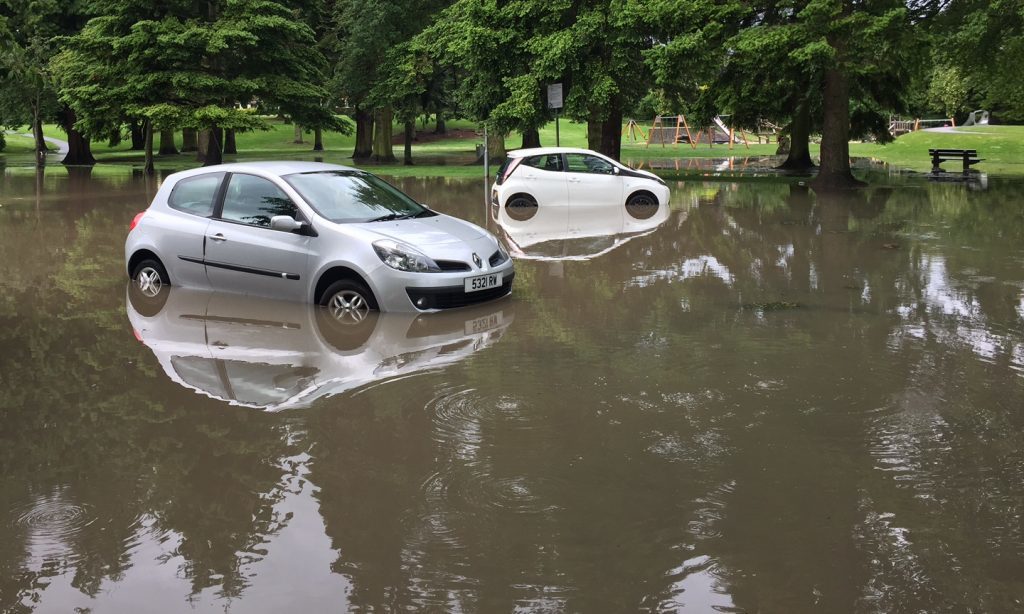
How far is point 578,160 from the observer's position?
22125mm

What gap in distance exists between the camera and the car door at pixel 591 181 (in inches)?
866

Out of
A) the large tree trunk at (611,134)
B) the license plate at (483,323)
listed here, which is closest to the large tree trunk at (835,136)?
the large tree trunk at (611,134)

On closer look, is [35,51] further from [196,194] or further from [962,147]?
[962,147]

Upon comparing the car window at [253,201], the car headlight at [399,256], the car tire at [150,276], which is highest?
the car window at [253,201]

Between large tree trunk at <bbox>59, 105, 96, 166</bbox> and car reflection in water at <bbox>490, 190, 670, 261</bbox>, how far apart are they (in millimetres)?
33248

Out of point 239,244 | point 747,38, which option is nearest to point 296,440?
point 239,244

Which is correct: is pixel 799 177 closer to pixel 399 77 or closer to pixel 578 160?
pixel 578 160

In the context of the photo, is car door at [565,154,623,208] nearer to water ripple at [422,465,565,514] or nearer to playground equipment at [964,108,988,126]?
water ripple at [422,465,565,514]

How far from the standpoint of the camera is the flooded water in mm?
4273

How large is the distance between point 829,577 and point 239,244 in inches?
305

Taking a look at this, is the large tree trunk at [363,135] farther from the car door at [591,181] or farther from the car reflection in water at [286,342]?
the car reflection in water at [286,342]

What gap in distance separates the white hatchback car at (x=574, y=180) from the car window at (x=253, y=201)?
460 inches

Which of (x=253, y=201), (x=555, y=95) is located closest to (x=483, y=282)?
(x=253, y=201)

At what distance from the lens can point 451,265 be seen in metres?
10.1
